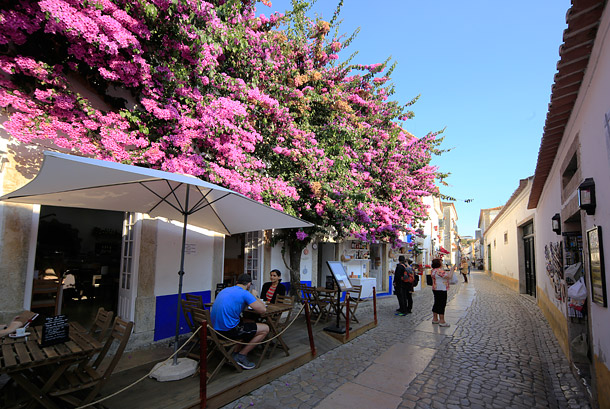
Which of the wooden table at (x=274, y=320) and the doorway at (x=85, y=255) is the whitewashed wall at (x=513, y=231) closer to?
the wooden table at (x=274, y=320)

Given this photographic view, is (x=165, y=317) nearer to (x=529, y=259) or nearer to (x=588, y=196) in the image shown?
(x=588, y=196)

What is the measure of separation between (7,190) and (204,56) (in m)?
3.61

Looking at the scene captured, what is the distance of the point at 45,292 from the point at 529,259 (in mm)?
18011

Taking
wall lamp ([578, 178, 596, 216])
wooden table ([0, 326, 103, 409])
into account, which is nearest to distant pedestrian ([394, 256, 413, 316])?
wall lamp ([578, 178, 596, 216])

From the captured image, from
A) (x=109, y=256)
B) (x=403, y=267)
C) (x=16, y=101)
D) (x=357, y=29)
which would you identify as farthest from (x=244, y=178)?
(x=403, y=267)

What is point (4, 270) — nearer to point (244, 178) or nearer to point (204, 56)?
point (244, 178)

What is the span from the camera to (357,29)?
895 centimetres

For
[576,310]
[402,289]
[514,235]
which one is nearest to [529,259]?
[514,235]

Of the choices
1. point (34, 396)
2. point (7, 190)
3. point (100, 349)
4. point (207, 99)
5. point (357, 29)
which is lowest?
point (34, 396)

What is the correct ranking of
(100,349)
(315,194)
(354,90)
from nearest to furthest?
(100,349), (315,194), (354,90)

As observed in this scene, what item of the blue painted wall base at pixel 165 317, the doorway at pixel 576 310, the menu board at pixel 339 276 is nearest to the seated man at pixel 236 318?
the blue painted wall base at pixel 165 317

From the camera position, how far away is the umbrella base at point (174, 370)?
13.8 ft

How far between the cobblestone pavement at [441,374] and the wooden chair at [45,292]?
4.15 meters

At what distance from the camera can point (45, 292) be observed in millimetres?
5762
